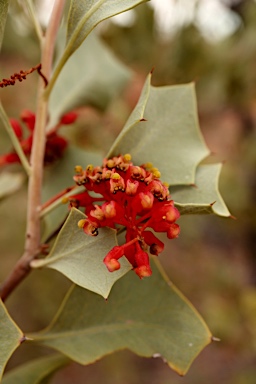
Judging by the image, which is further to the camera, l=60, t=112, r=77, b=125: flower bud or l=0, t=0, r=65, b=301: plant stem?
l=60, t=112, r=77, b=125: flower bud

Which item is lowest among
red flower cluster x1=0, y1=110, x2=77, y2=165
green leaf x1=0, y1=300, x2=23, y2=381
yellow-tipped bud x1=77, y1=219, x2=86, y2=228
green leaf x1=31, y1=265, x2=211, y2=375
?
green leaf x1=31, y1=265, x2=211, y2=375

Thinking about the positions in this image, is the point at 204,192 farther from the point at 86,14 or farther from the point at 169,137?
the point at 86,14

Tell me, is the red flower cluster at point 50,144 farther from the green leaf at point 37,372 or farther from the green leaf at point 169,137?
the green leaf at point 37,372

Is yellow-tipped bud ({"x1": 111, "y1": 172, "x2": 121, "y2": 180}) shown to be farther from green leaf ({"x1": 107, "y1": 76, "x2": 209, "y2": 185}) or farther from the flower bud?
the flower bud

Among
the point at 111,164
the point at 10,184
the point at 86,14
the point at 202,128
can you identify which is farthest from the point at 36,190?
the point at 202,128

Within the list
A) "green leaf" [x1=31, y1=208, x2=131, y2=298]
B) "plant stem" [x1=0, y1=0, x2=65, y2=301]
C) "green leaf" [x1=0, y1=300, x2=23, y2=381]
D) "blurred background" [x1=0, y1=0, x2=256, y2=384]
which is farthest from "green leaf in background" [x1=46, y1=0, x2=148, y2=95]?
"blurred background" [x1=0, y1=0, x2=256, y2=384]

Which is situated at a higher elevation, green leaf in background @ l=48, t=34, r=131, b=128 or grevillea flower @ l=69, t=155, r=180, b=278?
green leaf in background @ l=48, t=34, r=131, b=128
